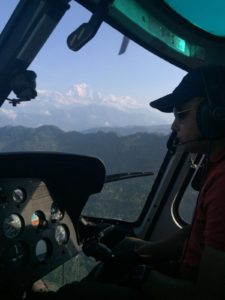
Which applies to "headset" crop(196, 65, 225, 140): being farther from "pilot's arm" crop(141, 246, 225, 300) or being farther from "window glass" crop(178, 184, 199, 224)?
"window glass" crop(178, 184, 199, 224)

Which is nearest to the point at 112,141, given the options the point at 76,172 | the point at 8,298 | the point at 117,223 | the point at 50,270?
the point at 117,223

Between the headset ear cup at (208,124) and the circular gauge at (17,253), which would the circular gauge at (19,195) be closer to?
the circular gauge at (17,253)

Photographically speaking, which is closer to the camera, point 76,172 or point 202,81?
point 202,81

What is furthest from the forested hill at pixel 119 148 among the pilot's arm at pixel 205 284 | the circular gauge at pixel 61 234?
the pilot's arm at pixel 205 284

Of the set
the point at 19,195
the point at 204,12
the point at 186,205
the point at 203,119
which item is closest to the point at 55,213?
the point at 19,195

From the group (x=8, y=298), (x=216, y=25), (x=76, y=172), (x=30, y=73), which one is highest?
(x=216, y=25)

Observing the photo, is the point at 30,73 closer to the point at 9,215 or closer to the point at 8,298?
the point at 9,215

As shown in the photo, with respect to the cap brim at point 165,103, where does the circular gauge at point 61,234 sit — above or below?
below
